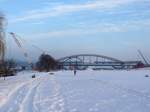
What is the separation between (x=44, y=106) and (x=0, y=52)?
34769 mm

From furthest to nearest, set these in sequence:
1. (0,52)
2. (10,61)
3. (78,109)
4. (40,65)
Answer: (40,65)
(10,61)
(0,52)
(78,109)

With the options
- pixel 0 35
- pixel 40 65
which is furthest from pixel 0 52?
pixel 40 65

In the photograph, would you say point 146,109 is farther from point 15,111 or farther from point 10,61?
point 10,61

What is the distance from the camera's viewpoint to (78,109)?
59.7 ft

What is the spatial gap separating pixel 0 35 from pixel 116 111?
4100 cm

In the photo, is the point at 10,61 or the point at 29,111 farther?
the point at 10,61

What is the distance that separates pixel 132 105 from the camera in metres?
19.2

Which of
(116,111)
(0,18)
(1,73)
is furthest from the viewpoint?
(1,73)

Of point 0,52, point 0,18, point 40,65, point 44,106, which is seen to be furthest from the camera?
point 40,65

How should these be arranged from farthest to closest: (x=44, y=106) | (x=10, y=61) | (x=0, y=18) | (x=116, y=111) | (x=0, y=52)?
(x=10, y=61) < (x=0, y=18) < (x=0, y=52) < (x=44, y=106) < (x=116, y=111)

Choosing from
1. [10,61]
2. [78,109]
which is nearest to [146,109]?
[78,109]

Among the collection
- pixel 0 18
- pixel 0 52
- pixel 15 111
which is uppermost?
pixel 0 18

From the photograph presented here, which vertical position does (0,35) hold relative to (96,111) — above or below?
above

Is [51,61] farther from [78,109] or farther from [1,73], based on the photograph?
[78,109]
